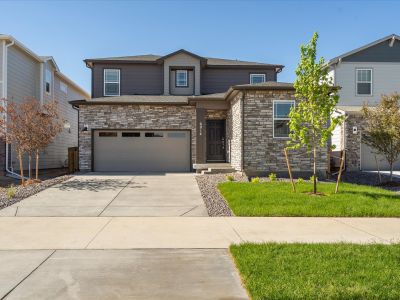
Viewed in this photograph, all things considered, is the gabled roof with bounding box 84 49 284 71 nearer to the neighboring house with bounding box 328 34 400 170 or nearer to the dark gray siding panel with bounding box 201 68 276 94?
the dark gray siding panel with bounding box 201 68 276 94

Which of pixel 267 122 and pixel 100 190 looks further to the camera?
pixel 267 122

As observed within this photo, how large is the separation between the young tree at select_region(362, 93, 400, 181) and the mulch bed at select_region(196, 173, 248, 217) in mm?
5763

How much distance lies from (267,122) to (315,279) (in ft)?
36.1

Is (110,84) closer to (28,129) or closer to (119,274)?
(28,129)

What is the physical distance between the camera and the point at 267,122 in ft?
48.9

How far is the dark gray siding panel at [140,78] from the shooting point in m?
22.2

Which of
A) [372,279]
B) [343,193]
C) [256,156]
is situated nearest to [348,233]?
[372,279]

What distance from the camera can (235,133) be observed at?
637 inches

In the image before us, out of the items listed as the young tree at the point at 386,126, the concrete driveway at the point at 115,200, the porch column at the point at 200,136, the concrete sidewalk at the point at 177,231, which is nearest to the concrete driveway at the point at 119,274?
the concrete sidewalk at the point at 177,231

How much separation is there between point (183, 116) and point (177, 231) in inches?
477

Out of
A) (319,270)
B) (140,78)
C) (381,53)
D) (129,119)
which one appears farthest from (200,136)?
(319,270)

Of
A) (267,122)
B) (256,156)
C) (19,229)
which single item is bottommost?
(19,229)

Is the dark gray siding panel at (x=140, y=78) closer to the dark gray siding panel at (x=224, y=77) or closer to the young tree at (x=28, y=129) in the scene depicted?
the dark gray siding panel at (x=224, y=77)

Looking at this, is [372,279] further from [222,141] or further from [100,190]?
[222,141]
